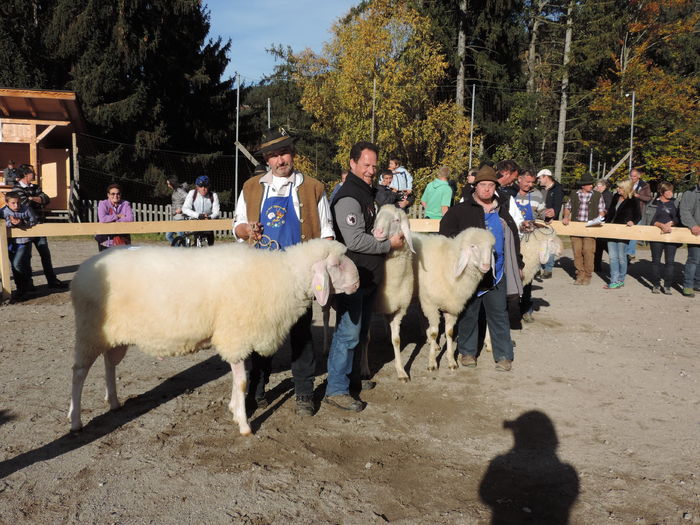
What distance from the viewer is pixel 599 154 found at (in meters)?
27.0

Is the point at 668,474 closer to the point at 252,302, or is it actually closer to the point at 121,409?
the point at 252,302

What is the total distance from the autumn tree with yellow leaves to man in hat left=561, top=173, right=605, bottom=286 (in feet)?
35.8

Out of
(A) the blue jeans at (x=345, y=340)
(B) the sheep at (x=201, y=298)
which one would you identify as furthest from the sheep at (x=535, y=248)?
(B) the sheep at (x=201, y=298)

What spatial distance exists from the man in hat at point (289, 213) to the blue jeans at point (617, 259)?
827 centimetres

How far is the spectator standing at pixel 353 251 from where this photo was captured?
4.49 meters

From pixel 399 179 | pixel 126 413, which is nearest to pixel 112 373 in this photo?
pixel 126 413

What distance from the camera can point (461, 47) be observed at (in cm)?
2469

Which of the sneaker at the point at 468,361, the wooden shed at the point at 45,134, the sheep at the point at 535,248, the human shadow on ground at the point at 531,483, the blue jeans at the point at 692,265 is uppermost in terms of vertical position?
the wooden shed at the point at 45,134

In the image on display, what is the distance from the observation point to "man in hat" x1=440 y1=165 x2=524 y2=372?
5.76 m

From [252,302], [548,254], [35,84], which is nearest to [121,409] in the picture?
[252,302]

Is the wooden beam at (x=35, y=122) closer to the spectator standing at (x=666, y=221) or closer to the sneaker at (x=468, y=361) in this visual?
the sneaker at (x=468, y=361)

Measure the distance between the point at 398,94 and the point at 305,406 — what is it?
18.9 m

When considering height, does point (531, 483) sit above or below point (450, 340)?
below

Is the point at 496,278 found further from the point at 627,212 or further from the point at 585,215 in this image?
the point at 627,212
